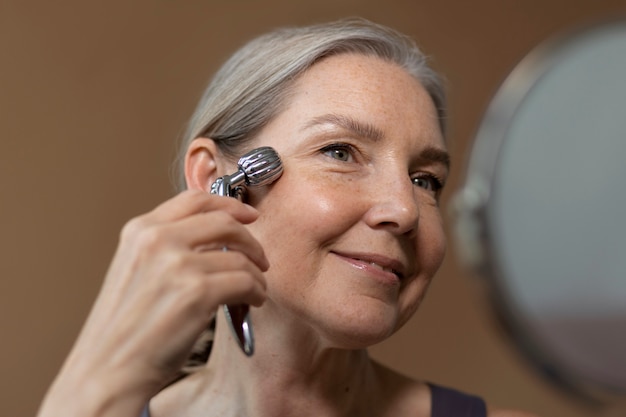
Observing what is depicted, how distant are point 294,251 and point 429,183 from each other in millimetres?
209

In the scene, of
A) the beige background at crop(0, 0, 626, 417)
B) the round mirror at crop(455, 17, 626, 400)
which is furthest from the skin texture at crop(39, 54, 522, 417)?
the beige background at crop(0, 0, 626, 417)

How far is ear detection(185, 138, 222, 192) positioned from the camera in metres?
1.18

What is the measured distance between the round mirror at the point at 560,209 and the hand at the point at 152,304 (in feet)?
0.96

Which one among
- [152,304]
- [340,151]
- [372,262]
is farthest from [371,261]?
[152,304]

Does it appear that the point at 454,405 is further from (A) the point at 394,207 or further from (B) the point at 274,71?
(B) the point at 274,71

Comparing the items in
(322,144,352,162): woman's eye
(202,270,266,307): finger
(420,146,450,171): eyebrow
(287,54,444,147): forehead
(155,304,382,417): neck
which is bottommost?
(155,304,382,417): neck

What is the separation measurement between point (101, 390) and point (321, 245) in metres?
0.29

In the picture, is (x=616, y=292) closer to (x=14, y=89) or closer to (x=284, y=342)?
(x=284, y=342)

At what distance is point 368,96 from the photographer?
1069 mm

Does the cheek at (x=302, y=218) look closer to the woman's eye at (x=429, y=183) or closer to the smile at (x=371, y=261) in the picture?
the smile at (x=371, y=261)

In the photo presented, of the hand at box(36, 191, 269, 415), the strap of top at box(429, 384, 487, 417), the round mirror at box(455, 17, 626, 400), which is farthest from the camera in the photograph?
the strap of top at box(429, 384, 487, 417)

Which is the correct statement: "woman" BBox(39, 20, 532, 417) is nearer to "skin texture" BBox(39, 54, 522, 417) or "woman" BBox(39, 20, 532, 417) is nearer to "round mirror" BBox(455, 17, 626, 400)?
"skin texture" BBox(39, 54, 522, 417)

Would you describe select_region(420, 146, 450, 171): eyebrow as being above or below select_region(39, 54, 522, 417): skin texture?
above

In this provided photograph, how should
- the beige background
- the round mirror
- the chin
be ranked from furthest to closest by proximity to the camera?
the beige background → the chin → the round mirror
